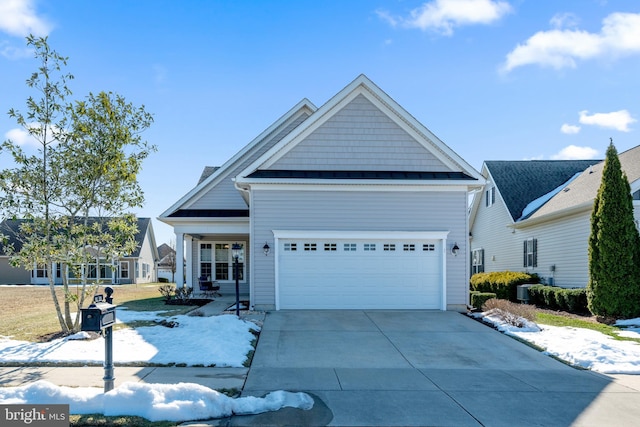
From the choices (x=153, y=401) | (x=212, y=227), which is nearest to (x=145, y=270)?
(x=212, y=227)

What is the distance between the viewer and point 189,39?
1341 centimetres

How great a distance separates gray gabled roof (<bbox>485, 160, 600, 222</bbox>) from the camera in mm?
22781

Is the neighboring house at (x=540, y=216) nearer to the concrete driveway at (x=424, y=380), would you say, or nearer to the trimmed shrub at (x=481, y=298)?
the trimmed shrub at (x=481, y=298)

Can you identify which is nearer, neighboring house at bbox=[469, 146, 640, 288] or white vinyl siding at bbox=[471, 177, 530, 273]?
neighboring house at bbox=[469, 146, 640, 288]

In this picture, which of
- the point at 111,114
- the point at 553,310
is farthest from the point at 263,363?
the point at 553,310

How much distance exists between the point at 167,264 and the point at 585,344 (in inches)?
1831

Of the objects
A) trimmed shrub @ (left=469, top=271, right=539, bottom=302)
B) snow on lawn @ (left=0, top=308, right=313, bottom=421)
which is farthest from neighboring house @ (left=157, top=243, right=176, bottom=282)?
snow on lawn @ (left=0, top=308, right=313, bottom=421)

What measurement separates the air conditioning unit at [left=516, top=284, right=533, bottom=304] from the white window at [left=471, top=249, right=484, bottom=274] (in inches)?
297

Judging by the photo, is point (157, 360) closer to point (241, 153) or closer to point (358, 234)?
point (358, 234)

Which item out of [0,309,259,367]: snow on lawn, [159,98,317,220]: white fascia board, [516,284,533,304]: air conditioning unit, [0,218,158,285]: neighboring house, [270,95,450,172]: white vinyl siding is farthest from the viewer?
[0,218,158,285]: neighboring house

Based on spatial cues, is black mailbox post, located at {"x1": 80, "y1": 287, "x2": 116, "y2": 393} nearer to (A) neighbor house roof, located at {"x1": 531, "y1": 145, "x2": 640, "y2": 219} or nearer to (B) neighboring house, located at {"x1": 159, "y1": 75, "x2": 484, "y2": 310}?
(B) neighboring house, located at {"x1": 159, "y1": 75, "x2": 484, "y2": 310}

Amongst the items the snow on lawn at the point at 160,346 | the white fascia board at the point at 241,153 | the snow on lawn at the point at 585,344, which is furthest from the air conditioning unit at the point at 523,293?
the snow on lawn at the point at 160,346

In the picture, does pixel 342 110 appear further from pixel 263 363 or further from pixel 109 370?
pixel 109 370

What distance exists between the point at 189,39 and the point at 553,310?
15.1 meters
